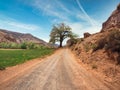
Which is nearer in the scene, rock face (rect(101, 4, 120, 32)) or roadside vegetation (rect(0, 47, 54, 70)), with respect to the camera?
roadside vegetation (rect(0, 47, 54, 70))

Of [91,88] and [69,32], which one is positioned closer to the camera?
[91,88]

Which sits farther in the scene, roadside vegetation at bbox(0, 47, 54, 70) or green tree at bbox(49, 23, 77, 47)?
green tree at bbox(49, 23, 77, 47)

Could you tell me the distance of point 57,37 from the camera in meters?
72.2

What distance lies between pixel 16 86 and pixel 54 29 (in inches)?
2574

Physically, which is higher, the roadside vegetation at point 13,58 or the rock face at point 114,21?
the rock face at point 114,21

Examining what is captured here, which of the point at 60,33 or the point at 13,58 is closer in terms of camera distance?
the point at 13,58

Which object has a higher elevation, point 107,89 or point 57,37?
point 57,37

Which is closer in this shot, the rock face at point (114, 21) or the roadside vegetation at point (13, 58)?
the roadside vegetation at point (13, 58)

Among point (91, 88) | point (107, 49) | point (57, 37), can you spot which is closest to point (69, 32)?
point (57, 37)

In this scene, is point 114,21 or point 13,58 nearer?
point 13,58

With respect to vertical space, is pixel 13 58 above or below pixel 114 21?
below

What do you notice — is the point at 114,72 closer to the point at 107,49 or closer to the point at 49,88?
the point at 107,49

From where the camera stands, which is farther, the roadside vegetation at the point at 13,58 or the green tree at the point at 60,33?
the green tree at the point at 60,33

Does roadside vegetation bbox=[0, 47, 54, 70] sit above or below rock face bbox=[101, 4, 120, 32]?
below
